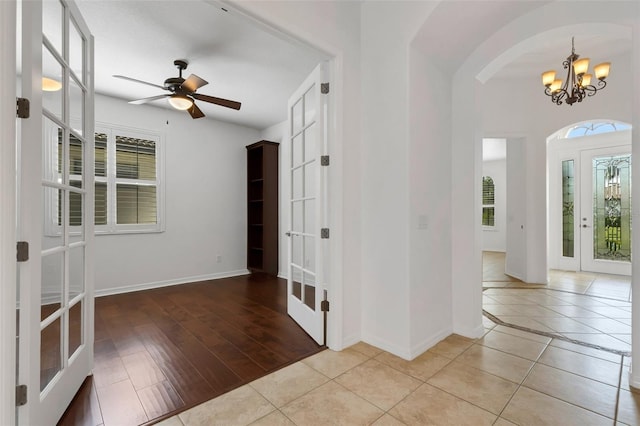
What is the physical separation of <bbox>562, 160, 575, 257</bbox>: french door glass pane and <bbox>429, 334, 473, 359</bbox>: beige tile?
4754mm

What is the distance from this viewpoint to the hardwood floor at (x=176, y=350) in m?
1.72

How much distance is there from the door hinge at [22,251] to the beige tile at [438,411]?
1936 mm

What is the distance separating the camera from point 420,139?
91.4 inches

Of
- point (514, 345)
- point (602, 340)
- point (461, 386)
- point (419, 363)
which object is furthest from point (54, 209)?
point (602, 340)

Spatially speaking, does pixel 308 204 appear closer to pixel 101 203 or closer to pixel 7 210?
pixel 7 210

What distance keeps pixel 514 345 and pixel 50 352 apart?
10.5 feet

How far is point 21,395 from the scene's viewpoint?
124cm

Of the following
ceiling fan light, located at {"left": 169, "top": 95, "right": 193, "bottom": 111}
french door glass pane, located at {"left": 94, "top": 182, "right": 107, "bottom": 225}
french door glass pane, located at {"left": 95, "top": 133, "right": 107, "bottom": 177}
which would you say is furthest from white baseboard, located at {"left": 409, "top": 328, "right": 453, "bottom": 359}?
french door glass pane, located at {"left": 95, "top": 133, "right": 107, "bottom": 177}

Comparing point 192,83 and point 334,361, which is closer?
point 334,361

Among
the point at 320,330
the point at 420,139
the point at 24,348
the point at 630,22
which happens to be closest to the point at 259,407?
the point at 320,330

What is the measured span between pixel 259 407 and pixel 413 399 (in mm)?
911

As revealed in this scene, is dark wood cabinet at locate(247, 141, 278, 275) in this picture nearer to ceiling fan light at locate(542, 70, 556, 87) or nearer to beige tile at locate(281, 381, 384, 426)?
beige tile at locate(281, 381, 384, 426)

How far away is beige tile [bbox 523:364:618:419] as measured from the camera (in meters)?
1.67

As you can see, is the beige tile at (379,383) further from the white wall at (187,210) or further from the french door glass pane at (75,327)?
the white wall at (187,210)
